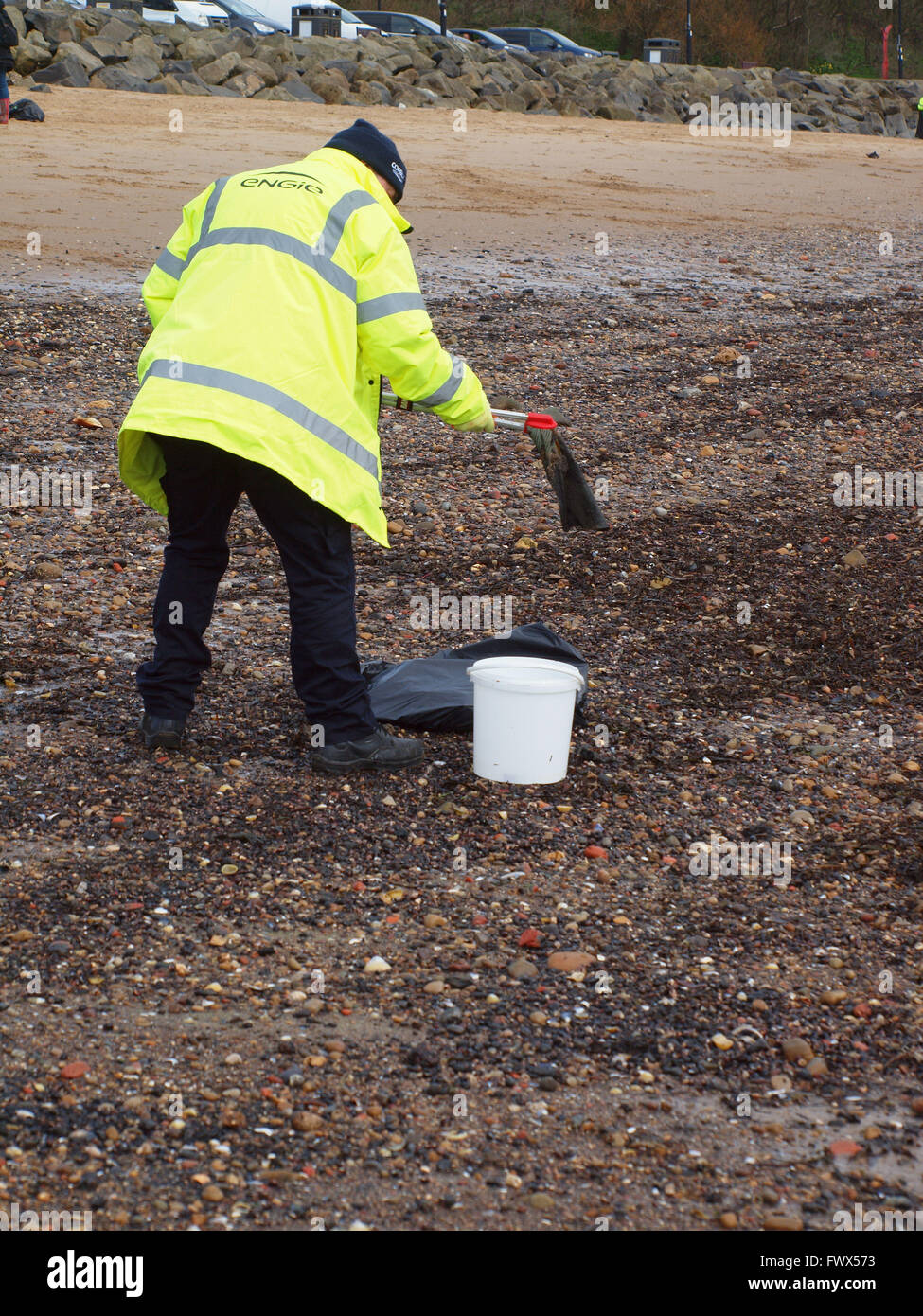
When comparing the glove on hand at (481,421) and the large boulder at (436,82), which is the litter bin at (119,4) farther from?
the glove on hand at (481,421)

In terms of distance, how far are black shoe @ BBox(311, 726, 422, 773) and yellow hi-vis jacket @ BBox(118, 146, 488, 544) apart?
25.6 inches

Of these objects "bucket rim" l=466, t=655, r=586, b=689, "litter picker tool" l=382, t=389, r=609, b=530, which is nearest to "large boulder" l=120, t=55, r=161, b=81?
"litter picker tool" l=382, t=389, r=609, b=530

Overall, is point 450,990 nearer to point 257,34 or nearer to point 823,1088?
point 823,1088

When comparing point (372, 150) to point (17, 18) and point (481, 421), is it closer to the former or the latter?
point (481, 421)

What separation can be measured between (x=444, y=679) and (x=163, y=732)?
0.97m

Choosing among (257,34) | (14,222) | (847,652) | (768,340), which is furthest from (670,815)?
(257,34)

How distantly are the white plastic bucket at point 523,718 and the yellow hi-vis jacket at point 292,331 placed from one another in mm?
573

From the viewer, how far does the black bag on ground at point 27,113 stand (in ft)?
53.3

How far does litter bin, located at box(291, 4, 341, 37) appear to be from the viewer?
27297mm

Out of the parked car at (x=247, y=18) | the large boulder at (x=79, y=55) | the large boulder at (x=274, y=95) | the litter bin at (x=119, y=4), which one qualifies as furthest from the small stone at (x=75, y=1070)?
the parked car at (x=247, y=18)

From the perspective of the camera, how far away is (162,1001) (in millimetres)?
3105

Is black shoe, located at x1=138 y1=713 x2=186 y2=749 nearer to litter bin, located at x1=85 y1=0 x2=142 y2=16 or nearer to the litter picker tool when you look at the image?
the litter picker tool

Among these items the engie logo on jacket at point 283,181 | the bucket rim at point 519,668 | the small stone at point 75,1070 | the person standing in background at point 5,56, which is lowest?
the small stone at point 75,1070
